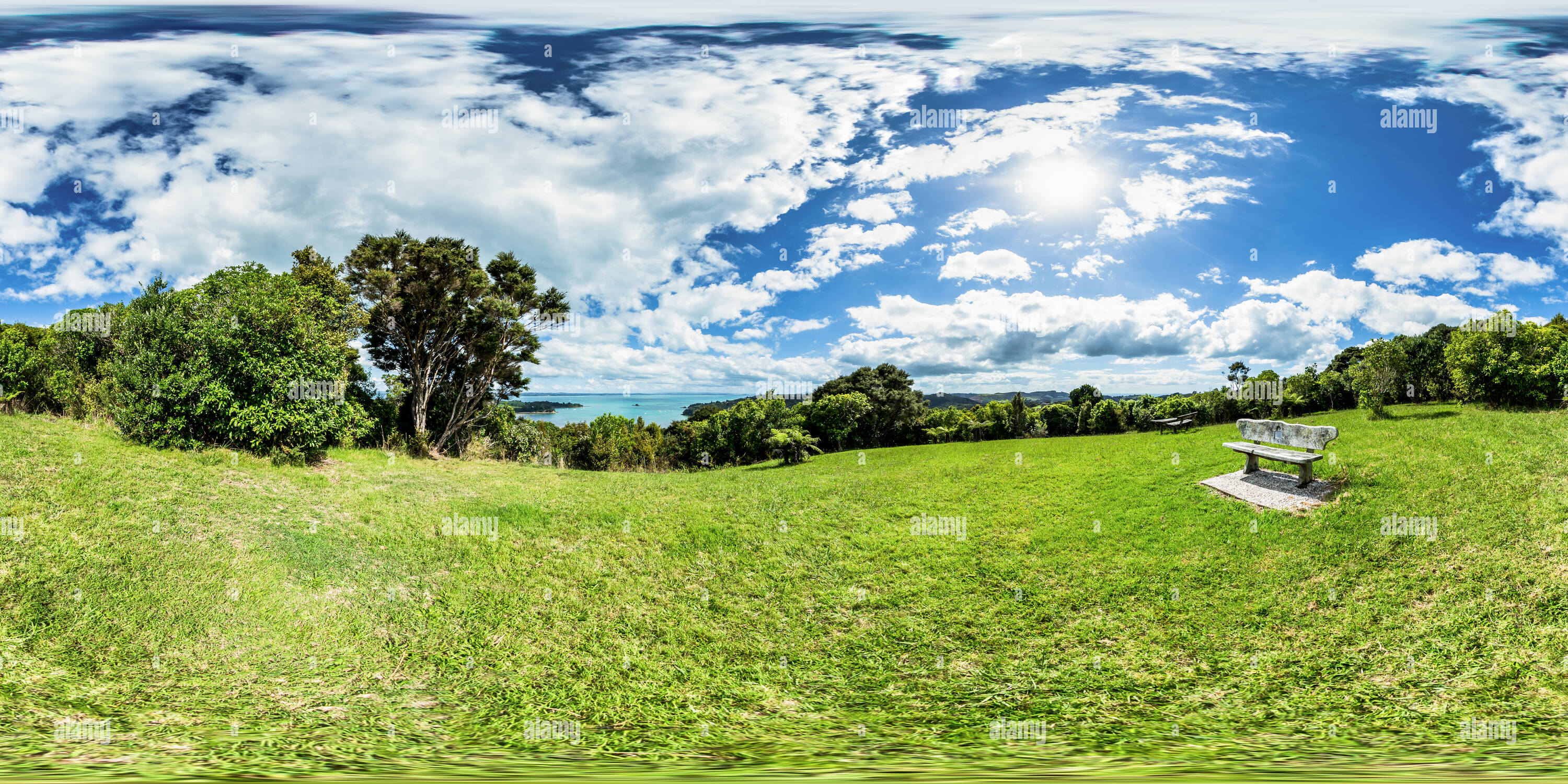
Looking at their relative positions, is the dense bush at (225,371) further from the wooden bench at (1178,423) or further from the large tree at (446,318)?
the wooden bench at (1178,423)

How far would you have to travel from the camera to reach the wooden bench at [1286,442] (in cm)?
897

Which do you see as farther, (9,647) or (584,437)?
(584,437)

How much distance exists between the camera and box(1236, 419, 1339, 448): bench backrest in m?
8.97

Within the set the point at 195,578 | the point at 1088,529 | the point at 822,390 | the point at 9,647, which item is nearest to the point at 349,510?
the point at 195,578

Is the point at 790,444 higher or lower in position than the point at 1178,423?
lower

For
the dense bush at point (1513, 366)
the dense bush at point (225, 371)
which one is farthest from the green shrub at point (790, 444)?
the dense bush at point (1513, 366)

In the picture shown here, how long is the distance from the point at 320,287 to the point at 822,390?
99.7 ft

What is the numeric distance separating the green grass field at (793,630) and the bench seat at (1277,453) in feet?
2.40

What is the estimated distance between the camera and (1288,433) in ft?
32.0

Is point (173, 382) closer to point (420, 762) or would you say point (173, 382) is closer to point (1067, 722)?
point (420, 762)

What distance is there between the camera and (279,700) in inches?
195

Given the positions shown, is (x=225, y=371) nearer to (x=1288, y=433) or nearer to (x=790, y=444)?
(x=790, y=444)

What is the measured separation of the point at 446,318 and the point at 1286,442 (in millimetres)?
26238

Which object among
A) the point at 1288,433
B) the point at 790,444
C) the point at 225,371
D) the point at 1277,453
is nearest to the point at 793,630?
the point at 1277,453
